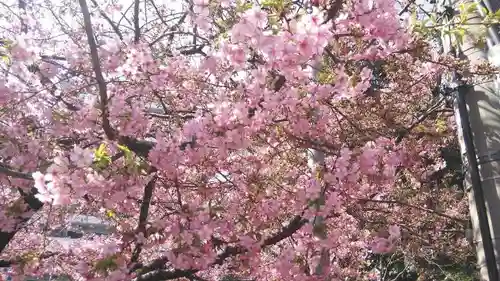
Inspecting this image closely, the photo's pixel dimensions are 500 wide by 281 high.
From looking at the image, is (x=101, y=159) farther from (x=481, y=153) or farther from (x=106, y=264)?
(x=481, y=153)

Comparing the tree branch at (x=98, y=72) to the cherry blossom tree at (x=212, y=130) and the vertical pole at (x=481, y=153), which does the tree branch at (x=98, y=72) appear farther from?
the vertical pole at (x=481, y=153)

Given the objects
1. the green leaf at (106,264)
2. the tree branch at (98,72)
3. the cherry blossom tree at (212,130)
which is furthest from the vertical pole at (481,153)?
the tree branch at (98,72)

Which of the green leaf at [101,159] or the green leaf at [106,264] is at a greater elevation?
the green leaf at [101,159]

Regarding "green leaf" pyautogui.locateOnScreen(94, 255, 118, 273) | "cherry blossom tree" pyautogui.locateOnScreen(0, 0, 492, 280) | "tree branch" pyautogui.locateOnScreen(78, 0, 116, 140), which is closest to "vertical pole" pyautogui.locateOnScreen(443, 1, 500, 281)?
"cherry blossom tree" pyautogui.locateOnScreen(0, 0, 492, 280)

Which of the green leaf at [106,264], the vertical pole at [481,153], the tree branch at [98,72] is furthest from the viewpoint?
the vertical pole at [481,153]

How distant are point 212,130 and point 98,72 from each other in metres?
0.94

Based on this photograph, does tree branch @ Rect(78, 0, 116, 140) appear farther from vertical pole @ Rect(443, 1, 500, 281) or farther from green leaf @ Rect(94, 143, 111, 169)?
vertical pole @ Rect(443, 1, 500, 281)

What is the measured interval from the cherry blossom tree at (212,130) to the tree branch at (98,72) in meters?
0.01

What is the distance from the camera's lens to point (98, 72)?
3.54 m

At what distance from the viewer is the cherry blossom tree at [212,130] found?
3.21 meters

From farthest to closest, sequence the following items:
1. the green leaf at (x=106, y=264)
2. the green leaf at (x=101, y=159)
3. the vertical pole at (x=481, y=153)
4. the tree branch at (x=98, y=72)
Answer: the vertical pole at (x=481, y=153) < the tree branch at (x=98, y=72) < the green leaf at (x=106, y=264) < the green leaf at (x=101, y=159)

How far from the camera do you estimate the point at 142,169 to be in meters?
3.20

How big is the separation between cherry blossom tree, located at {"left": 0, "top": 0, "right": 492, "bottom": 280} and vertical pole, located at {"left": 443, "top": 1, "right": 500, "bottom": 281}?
21 cm

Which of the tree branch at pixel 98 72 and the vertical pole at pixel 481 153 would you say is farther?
the vertical pole at pixel 481 153
